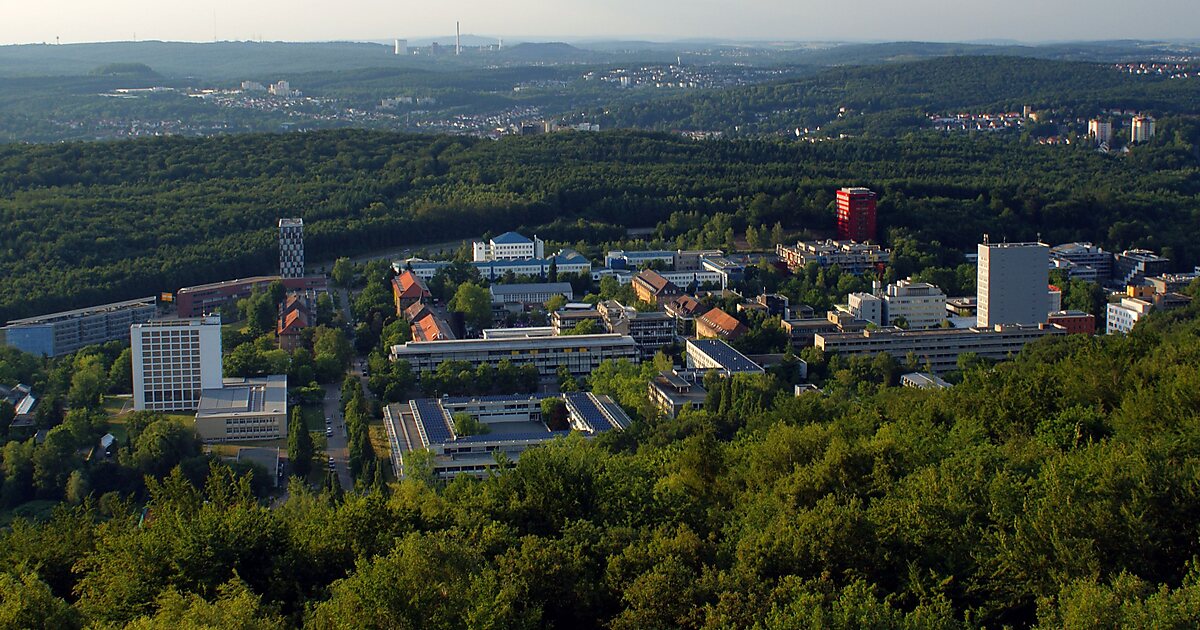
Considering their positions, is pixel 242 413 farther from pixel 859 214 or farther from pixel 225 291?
pixel 859 214

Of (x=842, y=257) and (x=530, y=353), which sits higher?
(x=842, y=257)

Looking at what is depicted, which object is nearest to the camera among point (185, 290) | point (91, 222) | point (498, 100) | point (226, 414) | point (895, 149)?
point (226, 414)

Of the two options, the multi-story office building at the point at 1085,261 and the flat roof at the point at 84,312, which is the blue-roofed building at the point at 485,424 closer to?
the flat roof at the point at 84,312

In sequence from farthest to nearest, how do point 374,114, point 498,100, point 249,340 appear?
point 498,100 < point 374,114 < point 249,340

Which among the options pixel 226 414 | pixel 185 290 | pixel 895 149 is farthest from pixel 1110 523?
pixel 895 149

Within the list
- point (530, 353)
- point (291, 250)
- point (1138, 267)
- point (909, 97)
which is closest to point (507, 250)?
point (291, 250)

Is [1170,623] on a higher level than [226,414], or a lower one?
higher

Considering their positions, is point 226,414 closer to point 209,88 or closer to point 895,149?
point 895,149
